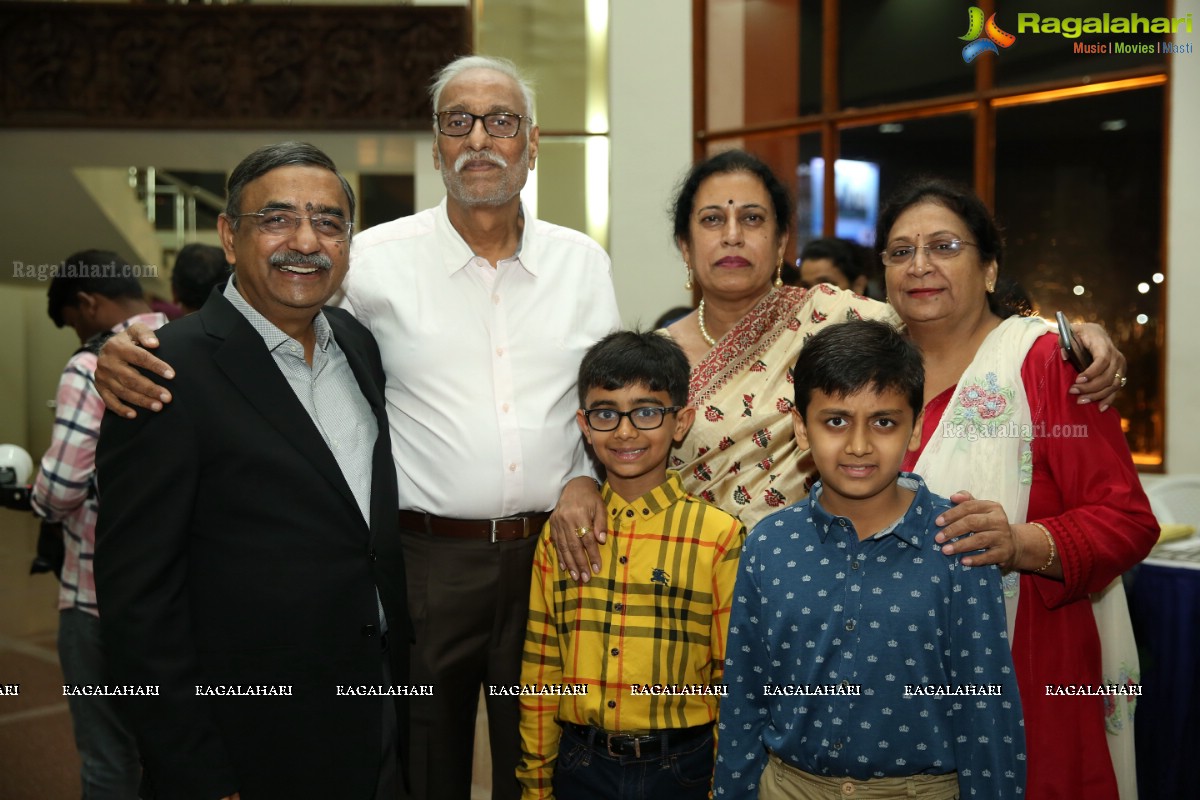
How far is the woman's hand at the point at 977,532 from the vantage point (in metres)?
1.60

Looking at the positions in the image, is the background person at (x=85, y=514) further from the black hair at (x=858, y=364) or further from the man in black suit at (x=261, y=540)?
the black hair at (x=858, y=364)

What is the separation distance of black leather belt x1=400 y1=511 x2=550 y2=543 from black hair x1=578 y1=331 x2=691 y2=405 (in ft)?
1.01

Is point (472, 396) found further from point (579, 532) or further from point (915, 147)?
point (915, 147)

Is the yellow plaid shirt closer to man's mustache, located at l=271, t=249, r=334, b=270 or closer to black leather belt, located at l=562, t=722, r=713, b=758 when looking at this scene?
black leather belt, located at l=562, t=722, r=713, b=758

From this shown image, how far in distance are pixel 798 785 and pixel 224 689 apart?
3.26 ft

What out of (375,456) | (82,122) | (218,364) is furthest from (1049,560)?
(82,122)

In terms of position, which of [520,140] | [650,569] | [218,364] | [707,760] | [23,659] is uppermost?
[520,140]

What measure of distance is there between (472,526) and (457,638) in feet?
0.82

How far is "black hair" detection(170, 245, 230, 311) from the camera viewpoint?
320 centimetres

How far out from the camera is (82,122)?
7.07 m

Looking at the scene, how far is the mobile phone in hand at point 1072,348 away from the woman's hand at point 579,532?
94 centimetres

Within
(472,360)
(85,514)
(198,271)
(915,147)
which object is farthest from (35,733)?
(915,147)

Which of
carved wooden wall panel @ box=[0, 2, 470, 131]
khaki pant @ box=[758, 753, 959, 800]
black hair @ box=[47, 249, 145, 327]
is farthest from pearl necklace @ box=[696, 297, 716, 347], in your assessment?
carved wooden wall panel @ box=[0, 2, 470, 131]

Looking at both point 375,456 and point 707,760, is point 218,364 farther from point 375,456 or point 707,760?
point 707,760
